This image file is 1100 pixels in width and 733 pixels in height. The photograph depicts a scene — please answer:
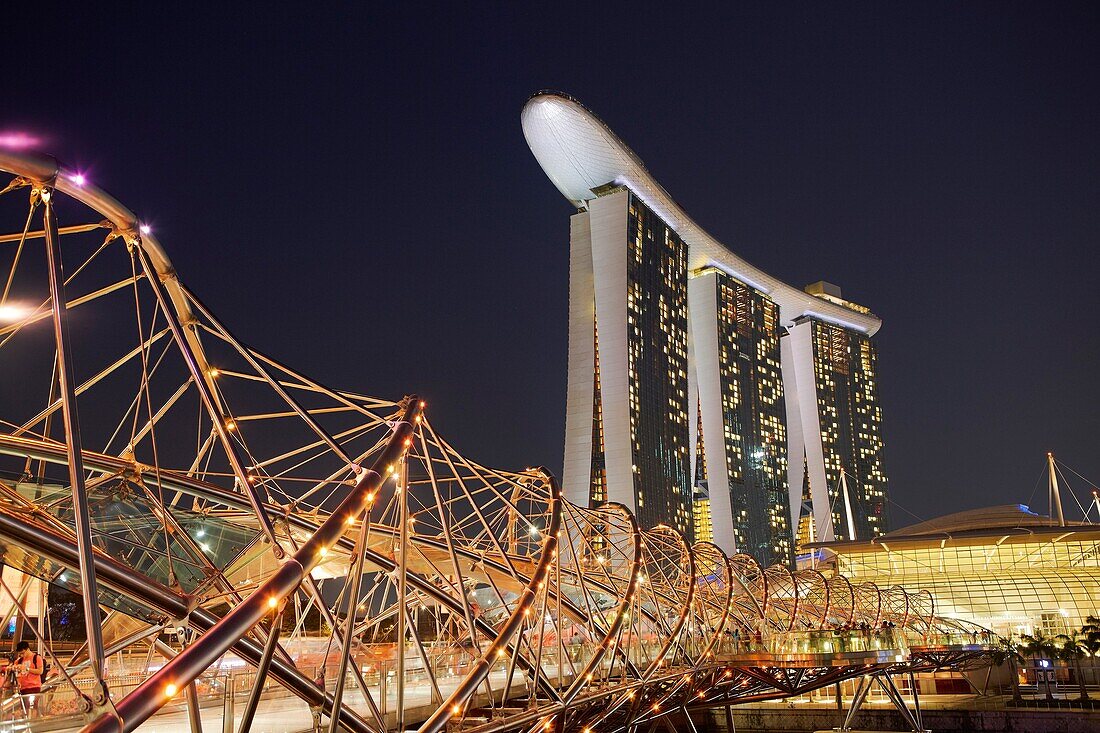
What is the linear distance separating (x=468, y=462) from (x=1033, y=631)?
68255 millimetres

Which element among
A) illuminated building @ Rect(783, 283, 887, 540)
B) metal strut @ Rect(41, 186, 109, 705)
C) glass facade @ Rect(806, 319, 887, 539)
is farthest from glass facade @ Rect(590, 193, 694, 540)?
metal strut @ Rect(41, 186, 109, 705)

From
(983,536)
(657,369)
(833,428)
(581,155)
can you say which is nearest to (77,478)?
(983,536)

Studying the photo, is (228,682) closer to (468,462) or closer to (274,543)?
(274,543)

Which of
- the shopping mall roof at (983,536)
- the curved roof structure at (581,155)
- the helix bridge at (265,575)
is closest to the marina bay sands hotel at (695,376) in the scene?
the curved roof structure at (581,155)

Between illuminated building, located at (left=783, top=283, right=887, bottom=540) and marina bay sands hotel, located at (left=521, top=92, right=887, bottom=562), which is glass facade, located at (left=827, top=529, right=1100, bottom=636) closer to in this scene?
marina bay sands hotel, located at (left=521, top=92, right=887, bottom=562)

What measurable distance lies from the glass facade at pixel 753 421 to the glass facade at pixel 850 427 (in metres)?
14.2

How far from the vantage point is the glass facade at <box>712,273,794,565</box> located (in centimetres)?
13738

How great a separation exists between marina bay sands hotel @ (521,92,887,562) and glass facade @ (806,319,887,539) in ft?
0.89

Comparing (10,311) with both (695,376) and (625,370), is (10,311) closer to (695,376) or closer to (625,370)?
(625,370)

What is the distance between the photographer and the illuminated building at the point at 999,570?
78812mm

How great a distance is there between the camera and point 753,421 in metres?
148

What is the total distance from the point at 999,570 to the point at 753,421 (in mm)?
64467

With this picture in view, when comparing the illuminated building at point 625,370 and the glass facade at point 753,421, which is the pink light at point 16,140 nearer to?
the illuminated building at point 625,370

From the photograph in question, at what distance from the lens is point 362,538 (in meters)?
13.5
